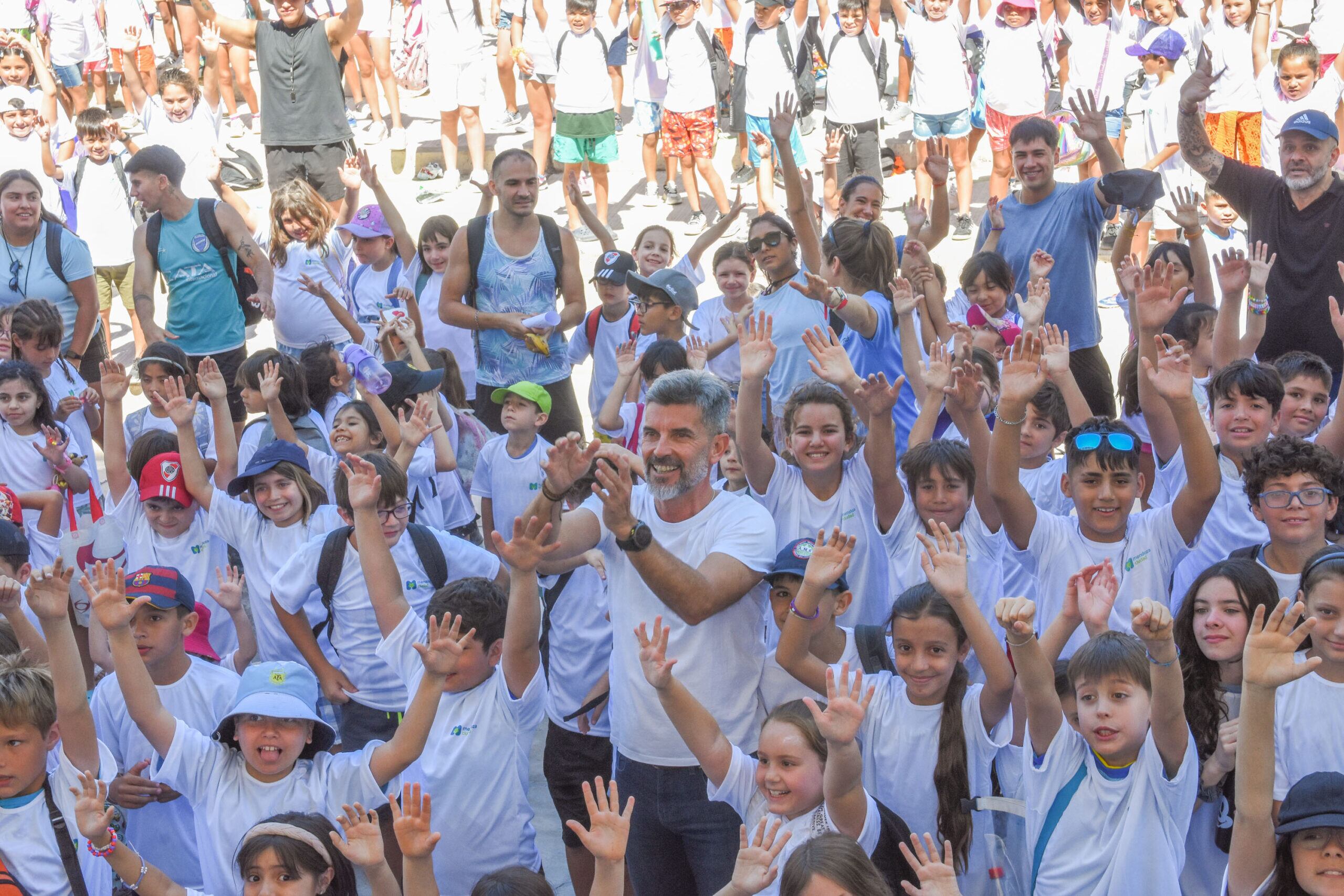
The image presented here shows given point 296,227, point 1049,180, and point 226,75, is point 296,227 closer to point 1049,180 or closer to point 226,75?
point 1049,180

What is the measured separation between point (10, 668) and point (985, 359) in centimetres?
350

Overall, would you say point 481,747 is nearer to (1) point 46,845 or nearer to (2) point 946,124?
(1) point 46,845

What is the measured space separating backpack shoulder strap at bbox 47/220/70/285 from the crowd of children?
0.05ft

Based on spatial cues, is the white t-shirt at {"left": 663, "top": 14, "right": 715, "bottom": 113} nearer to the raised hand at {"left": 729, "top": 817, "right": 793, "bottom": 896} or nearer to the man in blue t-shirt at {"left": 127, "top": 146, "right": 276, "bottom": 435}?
the man in blue t-shirt at {"left": 127, "top": 146, "right": 276, "bottom": 435}

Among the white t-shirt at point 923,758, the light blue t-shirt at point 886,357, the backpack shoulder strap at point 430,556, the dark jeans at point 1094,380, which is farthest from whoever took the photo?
the dark jeans at point 1094,380

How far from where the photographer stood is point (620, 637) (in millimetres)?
3658

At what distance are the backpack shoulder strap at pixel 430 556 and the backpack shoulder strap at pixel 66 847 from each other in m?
1.36

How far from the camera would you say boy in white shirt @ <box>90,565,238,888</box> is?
12.6ft

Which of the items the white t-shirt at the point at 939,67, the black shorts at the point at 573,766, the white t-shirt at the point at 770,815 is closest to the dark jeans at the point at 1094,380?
the black shorts at the point at 573,766

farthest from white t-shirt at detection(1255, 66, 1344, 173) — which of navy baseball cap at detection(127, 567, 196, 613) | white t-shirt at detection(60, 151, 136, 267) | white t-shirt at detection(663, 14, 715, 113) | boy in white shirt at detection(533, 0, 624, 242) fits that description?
navy baseball cap at detection(127, 567, 196, 613)

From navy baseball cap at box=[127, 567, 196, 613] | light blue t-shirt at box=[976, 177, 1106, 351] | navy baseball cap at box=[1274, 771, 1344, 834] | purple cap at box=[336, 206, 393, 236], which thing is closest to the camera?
navy baseball cap at box=[1274, 771, 1344, 834]

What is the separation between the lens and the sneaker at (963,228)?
36.4 ft

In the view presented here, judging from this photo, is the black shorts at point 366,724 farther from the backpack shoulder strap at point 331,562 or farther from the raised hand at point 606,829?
the raised hand at point 606,829

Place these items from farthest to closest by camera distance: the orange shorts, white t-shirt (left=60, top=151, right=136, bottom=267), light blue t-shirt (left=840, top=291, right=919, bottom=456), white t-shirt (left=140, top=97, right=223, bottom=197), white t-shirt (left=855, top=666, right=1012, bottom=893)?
the orange shorts < white t-shirt (left=140, top=97, right=223, bottom=197) < white t-shirt (left=60, top=151, right=136, bottom=267) < light blue t-shirt (left=840, top=291, right=919, bottom=456) < white t-shirt (left=855, top=666, right=1012, bottom=893)
